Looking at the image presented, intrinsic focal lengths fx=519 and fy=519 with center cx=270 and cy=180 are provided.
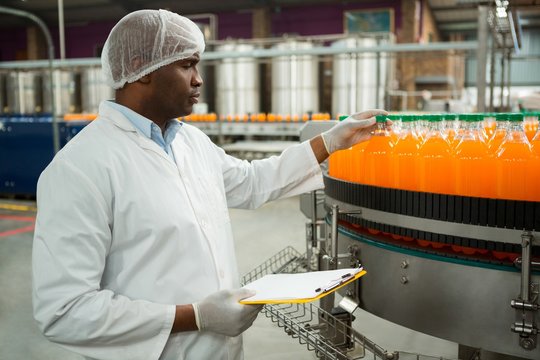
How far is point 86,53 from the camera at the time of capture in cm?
1338

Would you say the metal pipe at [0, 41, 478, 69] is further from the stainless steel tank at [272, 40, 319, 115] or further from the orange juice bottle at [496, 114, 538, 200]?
the orange juice bottle at [496, 114, 538, 200]

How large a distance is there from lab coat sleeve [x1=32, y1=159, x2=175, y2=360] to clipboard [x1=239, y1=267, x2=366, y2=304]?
0.23m

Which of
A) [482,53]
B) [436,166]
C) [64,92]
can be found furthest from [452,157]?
[64,92]

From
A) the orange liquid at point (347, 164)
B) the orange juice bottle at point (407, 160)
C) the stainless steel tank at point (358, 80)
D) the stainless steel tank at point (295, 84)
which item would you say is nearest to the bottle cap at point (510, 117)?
the orange juice bottle at point (407, 160)

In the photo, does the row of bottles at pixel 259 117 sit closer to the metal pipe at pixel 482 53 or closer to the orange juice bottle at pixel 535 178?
the metal pipe at pixel 482 53

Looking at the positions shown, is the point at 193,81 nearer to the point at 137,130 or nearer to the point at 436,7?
the point at 137,130

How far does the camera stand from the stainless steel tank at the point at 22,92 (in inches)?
366

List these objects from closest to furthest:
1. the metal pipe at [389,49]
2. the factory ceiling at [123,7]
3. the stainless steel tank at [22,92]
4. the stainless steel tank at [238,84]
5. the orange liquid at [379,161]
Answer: the orange liquid at [379,161] < the metal pipe at [389,49] < the stainless steel tank at [238,84] < the stainless steel tank at [22,92] < the factory ceiling at [123,7]

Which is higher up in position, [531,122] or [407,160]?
[531,122]

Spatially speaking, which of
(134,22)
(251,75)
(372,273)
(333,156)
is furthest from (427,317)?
(251,75)

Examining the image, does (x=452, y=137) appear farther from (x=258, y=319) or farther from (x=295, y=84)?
(x=295, y=84)

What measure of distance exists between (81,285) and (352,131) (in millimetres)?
959

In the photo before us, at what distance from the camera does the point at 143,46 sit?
4.39ft

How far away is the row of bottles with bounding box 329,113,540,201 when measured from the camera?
54.5 inches
